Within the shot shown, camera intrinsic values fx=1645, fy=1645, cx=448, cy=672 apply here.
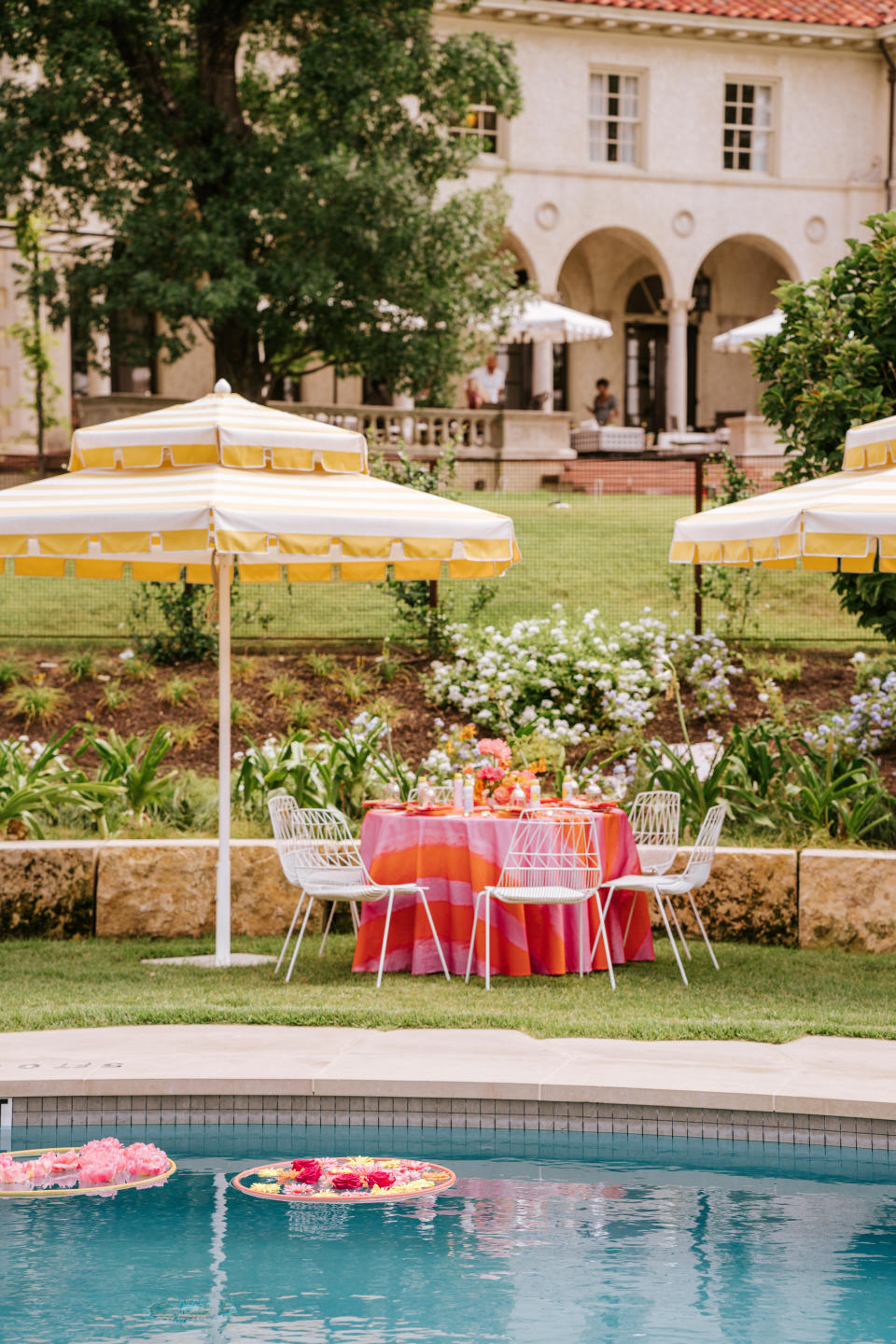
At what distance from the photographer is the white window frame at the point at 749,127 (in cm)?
3070

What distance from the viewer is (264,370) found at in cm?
2158

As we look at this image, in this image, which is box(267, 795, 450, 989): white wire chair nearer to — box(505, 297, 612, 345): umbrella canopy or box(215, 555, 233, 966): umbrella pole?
box(215, 555, 233, 966): umbrella pole

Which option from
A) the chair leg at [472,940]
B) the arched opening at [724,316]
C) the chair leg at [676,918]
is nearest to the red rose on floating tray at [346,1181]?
the chair leg at [472,940]

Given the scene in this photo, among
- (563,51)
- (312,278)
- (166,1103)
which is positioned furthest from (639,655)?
(563,51)

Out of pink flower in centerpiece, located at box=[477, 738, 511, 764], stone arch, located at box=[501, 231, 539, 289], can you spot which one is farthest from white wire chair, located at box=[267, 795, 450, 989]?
stone arch, located at box=[501, 231, 539, 289]

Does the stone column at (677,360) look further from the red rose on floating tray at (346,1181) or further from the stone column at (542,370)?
the red rose on floating tray at (346,1181)

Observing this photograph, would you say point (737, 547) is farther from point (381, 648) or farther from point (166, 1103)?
point (381, 648)

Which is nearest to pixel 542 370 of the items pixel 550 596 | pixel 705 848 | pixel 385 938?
pixel 550 596

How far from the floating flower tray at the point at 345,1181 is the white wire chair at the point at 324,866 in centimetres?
226

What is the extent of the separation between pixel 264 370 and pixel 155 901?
42.4 ft

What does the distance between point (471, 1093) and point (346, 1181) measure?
734 millimetres

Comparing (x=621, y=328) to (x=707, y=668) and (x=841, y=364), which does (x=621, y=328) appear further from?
(x=841, y=364)

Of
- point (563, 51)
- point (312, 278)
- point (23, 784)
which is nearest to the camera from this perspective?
point (23, 784)

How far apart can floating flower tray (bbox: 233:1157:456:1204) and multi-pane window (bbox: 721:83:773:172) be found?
2789 cm
